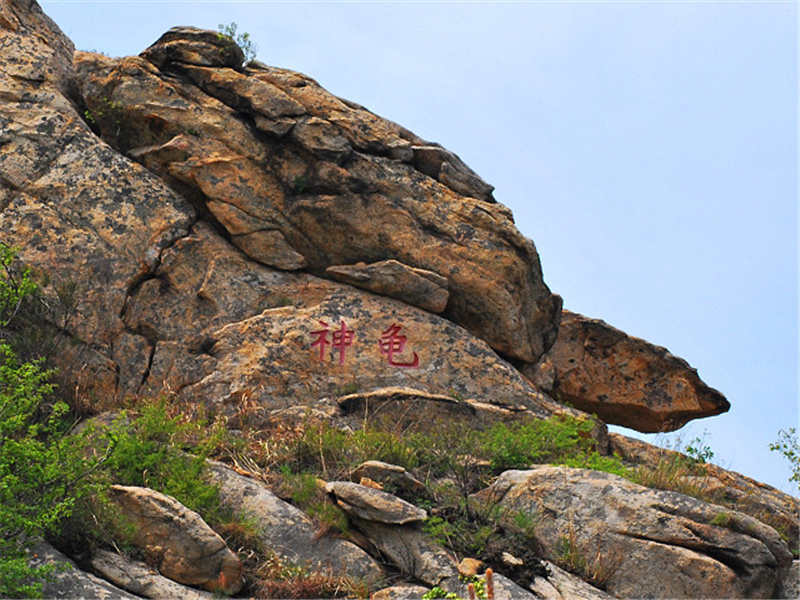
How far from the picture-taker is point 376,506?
31.3 feet

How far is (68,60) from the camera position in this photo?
16.7 metres

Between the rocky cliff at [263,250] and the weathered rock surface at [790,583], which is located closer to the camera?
the weathered rock surface at [790,583]

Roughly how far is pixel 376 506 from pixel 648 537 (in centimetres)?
316

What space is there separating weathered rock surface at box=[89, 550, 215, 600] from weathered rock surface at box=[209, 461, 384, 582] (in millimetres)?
1119

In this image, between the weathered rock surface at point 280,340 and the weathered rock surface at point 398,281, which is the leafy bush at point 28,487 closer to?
the weathered rock surface at point 280,340

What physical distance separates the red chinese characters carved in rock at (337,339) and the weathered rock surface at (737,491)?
463 cm

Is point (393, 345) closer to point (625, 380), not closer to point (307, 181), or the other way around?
point (307, 181)

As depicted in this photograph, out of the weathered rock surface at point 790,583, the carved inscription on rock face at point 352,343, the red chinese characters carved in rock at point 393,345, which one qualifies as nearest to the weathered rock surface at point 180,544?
the carved inscription on rock face at point 352,343

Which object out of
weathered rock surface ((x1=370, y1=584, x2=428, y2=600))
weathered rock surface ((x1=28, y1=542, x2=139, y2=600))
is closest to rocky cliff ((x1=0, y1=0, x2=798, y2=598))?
weathered rock surface ((x1=370, y1=584, x2=428, y2=600))

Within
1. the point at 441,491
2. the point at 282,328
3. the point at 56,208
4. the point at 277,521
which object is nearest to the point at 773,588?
the point at 441,491

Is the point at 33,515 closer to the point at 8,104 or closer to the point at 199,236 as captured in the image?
the point at 199,236

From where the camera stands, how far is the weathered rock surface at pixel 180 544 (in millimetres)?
8484

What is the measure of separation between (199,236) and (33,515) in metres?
7.54

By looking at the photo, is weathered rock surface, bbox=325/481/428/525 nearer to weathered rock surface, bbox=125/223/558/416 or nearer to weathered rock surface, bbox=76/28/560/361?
weathered rock surface, bbox=125/223/558/416
